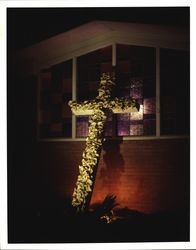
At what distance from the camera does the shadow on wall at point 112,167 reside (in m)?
6.14

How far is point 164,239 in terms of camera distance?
493 cm

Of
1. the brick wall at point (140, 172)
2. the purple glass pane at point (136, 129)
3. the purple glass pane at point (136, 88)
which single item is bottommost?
the brick wall at point (140, 172)

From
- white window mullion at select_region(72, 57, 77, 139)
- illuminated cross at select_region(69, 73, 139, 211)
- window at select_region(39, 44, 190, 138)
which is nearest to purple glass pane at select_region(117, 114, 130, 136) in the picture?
window at select_region(39, 44, 190, 138)

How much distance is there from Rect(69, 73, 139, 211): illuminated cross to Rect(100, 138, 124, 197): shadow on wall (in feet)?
3.15

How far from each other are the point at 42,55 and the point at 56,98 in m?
0.77

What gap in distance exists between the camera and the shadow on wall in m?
6.14

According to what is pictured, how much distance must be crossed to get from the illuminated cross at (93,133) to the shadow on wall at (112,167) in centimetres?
96

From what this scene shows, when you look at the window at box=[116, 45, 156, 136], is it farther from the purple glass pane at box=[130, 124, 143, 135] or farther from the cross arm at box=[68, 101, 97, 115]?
the cross arm at box=[68, 101, 97, 115]

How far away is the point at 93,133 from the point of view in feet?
17.2

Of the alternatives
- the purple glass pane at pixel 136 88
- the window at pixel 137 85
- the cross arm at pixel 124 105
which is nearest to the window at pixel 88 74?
the window at pixel 137 85

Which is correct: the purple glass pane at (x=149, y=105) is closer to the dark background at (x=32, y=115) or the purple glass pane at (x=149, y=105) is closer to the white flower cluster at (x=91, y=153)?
the dark background at (x=32, y=115)

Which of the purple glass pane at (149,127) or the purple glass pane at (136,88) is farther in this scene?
the purple glass pane at (136,88)

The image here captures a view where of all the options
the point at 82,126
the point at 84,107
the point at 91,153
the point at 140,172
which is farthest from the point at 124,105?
the point at 82,126
